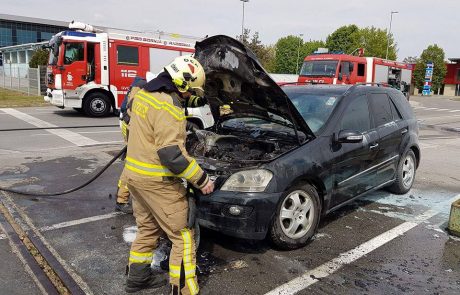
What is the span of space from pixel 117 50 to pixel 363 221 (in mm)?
12082

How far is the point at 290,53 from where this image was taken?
6769 centimetres

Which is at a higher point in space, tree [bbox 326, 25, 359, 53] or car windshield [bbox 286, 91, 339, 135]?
tree [bbox 326, 25, 359, 53]

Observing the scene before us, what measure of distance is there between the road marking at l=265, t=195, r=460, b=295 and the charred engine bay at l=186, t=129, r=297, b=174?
1.06m

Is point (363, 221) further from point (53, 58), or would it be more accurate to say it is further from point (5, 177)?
point (53, 58)

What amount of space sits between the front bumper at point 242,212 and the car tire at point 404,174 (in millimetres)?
2717

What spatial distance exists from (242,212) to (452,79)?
70.3 meters

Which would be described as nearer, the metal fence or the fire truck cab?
the fire truck cab

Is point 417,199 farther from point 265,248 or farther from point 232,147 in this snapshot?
point 232,147

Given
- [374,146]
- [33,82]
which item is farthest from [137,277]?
[33,82]

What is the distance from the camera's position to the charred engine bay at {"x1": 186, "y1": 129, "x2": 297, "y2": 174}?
12.3 feet

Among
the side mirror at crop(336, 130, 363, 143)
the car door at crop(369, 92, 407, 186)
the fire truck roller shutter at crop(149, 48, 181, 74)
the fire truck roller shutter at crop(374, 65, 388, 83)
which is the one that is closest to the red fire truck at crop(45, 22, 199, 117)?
the fire truck roller shutter at crop(149, 48, 181, 74)

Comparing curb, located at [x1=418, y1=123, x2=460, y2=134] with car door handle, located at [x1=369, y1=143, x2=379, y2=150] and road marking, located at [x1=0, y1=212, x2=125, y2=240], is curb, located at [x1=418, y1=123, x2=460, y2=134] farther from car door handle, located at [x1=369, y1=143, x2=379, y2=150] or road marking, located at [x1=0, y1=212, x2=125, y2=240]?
A: road marking, located at [x1=0, y1=212, x2=125, y2=240]

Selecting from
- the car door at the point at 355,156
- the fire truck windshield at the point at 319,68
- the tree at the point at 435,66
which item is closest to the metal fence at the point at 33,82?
the fire truck windshield at the point at 319,68

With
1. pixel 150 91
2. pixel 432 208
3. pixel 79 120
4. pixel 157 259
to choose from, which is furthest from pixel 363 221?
pixel 79 120
